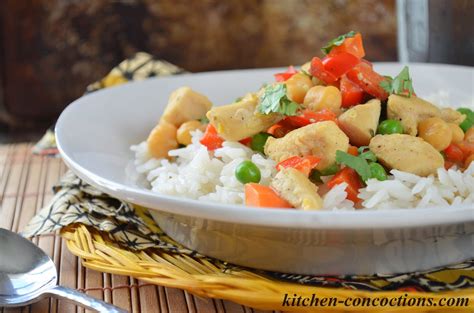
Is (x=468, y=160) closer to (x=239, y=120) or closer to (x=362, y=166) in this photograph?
(x=362, y=166)

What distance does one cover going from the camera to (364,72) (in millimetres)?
2645

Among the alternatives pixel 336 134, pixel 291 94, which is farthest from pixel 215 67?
pixel 336 134

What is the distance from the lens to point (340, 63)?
8.80 feet

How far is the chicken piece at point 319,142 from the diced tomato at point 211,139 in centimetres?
43

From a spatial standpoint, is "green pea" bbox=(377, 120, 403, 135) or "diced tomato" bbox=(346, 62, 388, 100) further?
"diced tomato" bbox=(346, 62, 388, 100)

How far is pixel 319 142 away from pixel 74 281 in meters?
0.95

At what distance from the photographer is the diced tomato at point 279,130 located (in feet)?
8.51

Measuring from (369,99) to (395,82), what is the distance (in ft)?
0.43

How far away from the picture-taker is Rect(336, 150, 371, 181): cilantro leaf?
7.48 feet

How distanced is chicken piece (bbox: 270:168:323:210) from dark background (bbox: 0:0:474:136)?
12.7 feet

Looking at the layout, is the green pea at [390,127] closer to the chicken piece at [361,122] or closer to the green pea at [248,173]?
the chicken piece at [361,122]

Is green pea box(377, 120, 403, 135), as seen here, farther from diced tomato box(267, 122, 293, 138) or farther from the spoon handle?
the spoon handle

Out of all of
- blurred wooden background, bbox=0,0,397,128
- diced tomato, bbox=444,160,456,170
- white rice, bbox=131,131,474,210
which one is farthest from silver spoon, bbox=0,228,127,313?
blurred wooden background, bbox=0,0,397,128

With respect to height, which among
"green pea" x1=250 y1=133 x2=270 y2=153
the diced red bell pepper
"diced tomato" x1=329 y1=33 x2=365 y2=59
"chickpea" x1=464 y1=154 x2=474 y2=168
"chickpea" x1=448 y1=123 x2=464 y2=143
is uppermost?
"diced tomato" x1=329 y1=33 x2=365 y2=59
